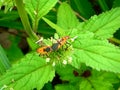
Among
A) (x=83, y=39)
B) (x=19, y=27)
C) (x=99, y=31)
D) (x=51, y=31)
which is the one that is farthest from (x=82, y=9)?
(x=83, y=39)

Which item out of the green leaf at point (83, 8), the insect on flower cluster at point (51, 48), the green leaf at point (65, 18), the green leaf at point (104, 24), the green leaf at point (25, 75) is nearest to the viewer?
the insect on flower cluster at point (51, 48)

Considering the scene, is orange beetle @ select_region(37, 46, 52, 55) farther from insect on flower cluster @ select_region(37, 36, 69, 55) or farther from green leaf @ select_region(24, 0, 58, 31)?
green leaf @ select_region(24, 0, 58, 31)

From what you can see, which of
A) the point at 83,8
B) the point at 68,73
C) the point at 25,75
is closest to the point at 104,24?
the point at 68,73

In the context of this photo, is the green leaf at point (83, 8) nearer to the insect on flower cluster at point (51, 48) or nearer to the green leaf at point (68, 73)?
the green leaf at point (68, 73)

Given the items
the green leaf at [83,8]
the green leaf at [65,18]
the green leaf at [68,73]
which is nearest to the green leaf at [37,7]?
the green leaf at [65,18]

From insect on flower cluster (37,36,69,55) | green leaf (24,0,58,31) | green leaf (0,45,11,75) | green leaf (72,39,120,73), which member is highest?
green leaf (24,0,58,31)

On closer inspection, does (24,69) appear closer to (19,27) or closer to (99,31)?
(99,31)

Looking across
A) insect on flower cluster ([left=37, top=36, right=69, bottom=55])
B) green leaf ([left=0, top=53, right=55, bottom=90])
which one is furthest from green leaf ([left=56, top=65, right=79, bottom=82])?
insect on flower cluster ([left=37, top=36, right=69, bottom=55])
